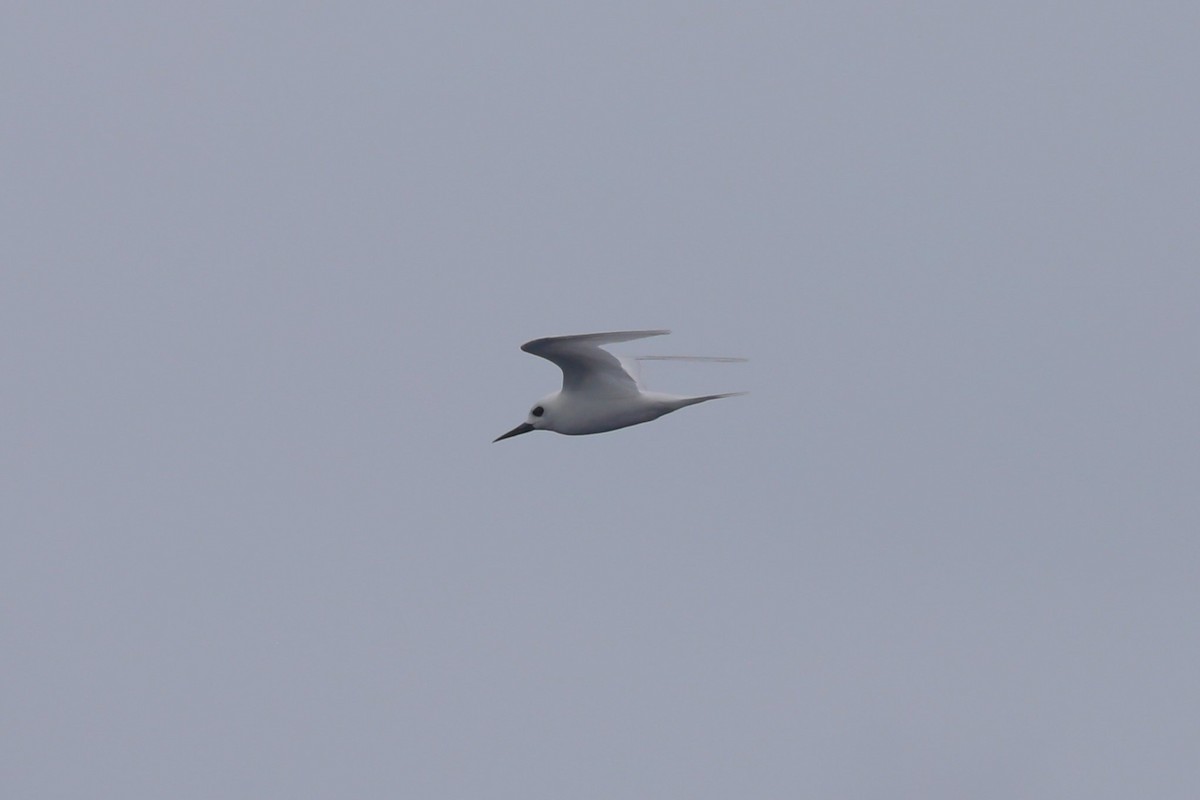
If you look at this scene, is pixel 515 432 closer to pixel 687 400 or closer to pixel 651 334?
pixel 687 400

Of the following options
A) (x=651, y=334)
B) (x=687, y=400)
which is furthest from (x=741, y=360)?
(x=651, y=334)

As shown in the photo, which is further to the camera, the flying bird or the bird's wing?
the flying bird

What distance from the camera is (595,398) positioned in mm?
35500

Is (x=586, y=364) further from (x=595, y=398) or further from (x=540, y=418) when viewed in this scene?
(x=540, y=418)

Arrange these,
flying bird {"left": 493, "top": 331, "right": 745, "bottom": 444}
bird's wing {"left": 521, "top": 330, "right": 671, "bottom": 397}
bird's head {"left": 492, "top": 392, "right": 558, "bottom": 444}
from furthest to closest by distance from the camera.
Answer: bird's head {"left": 492, "top": 392, "right": 558, "bottom": 444}, flying bird {"left": 493, "top": 331, "right": 745, "bottom": 444}, bird's wing {"left": 521, "top": 330, "right": 671, "bottom": 397}

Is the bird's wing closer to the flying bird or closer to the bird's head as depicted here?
the flying bird

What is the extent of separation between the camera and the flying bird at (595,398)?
112 feet

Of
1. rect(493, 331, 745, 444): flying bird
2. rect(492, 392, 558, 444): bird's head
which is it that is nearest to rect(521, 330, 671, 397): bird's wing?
rect(493, 331, 745, 444): flying bird

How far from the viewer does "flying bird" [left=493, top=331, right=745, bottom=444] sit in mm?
34125

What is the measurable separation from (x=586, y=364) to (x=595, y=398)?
45.9 inches

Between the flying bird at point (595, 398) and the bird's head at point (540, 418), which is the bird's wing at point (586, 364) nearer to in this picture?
the flying bird at point (595, 398)

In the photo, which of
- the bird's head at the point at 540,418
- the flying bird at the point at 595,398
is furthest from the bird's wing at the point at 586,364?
the bird's head at the point at 540,418

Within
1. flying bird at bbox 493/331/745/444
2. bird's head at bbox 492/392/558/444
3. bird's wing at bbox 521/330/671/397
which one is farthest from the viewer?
bird's head at bbox 492/392/558/444

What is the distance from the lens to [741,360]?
33.5 metres
